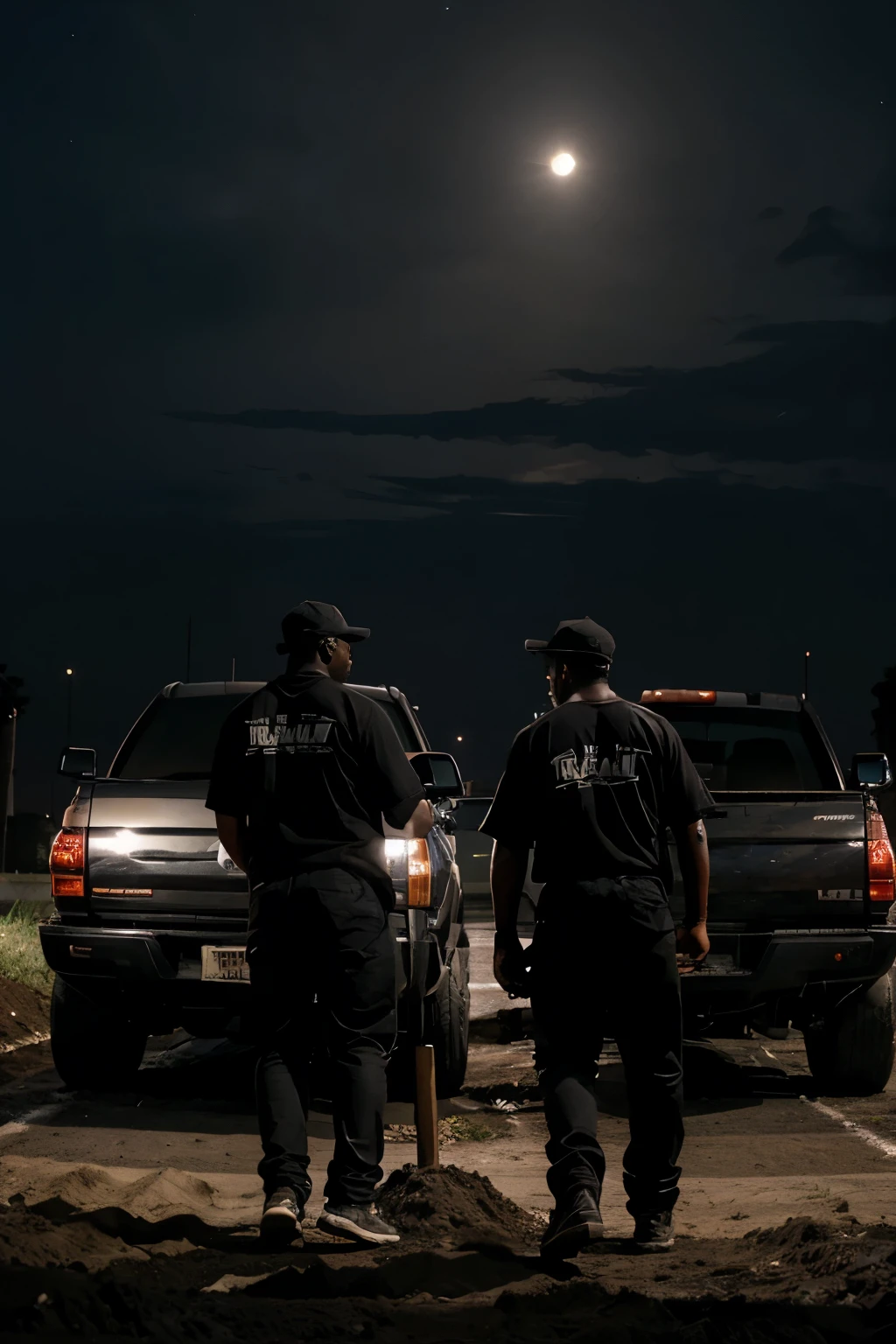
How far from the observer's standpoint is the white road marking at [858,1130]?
25.0ft

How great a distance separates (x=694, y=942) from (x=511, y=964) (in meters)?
0.64

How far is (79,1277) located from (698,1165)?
12.3 feet

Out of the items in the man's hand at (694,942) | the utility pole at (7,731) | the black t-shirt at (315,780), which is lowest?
the man's hand at (694,942)

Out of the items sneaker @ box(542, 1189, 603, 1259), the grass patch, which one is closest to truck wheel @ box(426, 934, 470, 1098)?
sneaker @ box(542, 1189, 603, 1259)

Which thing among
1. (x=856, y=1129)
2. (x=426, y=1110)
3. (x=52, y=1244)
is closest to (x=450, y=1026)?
(x=856, y=1129)

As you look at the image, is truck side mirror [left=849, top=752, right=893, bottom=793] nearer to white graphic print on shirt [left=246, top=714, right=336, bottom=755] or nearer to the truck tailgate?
the truck tailgate

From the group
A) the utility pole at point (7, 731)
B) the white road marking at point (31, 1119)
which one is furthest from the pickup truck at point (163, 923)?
the utility pole at point (7, 731)

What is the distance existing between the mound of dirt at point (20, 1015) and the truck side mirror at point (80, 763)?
3.10m

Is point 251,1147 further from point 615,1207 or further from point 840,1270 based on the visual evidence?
point 840,1270

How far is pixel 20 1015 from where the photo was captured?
11.9 meters

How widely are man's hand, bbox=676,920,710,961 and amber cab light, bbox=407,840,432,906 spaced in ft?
8.09

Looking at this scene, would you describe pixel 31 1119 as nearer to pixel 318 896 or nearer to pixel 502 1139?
pixel 502 1139

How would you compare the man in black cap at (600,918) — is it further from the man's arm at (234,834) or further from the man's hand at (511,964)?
the man's arm at (234,834)

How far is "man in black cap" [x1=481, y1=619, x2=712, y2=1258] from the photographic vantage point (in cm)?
540
